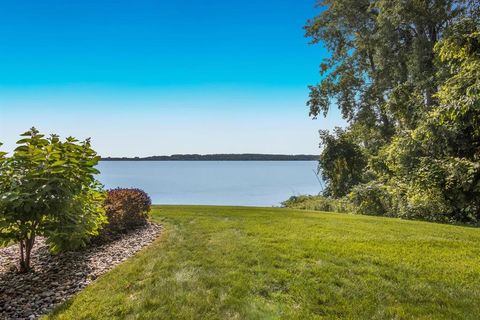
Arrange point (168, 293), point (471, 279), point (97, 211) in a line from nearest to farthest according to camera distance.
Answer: point (168, 293) → point (471, 279) → point (97, 211)

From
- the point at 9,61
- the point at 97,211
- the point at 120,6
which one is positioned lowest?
the point at 97,211

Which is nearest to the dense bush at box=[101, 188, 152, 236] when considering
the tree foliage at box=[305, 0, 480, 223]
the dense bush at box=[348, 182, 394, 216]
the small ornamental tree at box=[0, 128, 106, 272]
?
the small ornamental tree at box=[0, 128, 106, 272]

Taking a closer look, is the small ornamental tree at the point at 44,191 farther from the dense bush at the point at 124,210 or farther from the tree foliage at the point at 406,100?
the tree foliage at the point at 406,100

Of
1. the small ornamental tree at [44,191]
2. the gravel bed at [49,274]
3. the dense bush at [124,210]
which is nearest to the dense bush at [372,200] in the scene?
the dense bush at [124,210]

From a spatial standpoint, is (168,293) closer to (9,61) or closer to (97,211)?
(97,211)

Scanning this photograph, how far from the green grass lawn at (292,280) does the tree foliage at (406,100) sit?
431cm

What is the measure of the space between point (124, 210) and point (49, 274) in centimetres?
286

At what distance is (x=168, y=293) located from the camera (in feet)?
11.5

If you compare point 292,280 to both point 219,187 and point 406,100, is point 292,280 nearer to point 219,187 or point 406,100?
point 406,100

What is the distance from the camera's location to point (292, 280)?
151 inches

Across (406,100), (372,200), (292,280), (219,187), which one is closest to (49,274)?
(292,280)

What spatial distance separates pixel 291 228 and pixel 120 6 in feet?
32.5

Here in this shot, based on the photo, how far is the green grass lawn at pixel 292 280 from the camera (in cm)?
310

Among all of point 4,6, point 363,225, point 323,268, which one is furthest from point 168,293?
point 4,6
